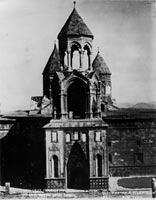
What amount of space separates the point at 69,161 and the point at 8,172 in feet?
6.38

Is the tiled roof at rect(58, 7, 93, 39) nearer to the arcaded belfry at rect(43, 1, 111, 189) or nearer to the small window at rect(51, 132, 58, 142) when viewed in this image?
the arcaded belfry at rect(43, 1, 111, 189)

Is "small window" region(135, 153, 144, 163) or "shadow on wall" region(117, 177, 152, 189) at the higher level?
"small window" region(135, 153, 144, 163)

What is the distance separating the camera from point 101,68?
20672 millimetres

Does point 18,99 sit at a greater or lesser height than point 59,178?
greater

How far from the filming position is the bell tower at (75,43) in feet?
55.3

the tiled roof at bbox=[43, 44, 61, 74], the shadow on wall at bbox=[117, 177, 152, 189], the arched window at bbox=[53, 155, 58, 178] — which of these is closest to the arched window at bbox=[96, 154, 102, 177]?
the shadow on wall at bbox=[117, 177, 152, 189]

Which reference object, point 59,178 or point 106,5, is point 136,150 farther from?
point 106,5

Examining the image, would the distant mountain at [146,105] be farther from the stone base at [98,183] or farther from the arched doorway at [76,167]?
the stone base at [98,183]

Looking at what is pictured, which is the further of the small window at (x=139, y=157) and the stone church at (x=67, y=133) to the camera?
the small window at (x=139, y=157)

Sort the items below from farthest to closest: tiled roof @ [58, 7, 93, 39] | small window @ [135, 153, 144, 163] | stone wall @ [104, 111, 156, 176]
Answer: small window @ [135, 153, 144, 163]
stone wall @ [104, 111, 156, 176]
tiled roof @ [58, 7, 93, 39]

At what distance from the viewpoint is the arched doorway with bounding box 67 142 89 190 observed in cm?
1702

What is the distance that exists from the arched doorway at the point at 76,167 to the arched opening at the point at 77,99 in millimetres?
884

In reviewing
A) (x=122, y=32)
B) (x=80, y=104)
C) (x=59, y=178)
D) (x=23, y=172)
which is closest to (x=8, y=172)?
(x=23, y=172)

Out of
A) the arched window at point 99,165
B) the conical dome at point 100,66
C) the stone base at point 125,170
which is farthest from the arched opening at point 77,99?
the conical dome at point 100,66
